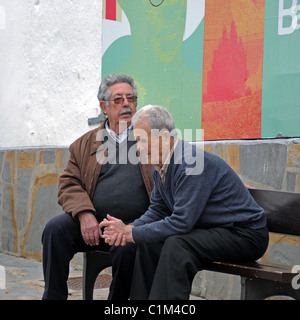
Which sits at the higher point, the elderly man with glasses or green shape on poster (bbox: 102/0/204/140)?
green shape on poster (bbox: 102/0/204/140)

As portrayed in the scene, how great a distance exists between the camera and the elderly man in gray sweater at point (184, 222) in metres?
2.79

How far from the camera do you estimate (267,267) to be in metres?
2.89

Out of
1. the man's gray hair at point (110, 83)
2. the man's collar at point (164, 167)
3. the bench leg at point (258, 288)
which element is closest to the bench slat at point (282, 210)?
the bench leg at point (258, 288)

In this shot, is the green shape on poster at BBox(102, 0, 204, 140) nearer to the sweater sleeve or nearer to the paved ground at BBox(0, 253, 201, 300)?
the paved ground at BBox(0, 253, 201, 300)

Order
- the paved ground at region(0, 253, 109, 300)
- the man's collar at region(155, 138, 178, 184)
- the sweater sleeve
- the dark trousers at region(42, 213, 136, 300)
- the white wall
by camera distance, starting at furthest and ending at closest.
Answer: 1. the white wall
2. the paved ground at region(0, 253, 109, 300)
3. the dark trousers at region(42, 213, 136, 300)
4. the man's collar at region(155, 138, 178, 184)
5. the sweater sleeve

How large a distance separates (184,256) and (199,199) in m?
0.28

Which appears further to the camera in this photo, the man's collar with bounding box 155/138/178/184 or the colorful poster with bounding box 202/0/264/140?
the colorful poster with bounding box 202/0/264/140

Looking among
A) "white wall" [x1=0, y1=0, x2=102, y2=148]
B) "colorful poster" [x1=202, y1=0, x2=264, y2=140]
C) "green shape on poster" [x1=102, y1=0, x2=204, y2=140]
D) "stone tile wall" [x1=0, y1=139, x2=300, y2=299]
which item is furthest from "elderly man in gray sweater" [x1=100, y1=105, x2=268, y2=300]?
"white wall" [x1=0, y1=0, x2=102, y2=148]

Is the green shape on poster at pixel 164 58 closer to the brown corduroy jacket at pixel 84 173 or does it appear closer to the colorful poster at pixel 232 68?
the colorful poster at pixel 232 68

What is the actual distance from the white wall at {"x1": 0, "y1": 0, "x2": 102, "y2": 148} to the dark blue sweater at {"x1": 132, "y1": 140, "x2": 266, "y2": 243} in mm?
2935

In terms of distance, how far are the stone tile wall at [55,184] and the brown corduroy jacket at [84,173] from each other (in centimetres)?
88

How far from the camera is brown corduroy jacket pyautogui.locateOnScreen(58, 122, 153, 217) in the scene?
368 cm

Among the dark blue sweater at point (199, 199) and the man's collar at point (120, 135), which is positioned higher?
the man's collar at point (120, 135)
